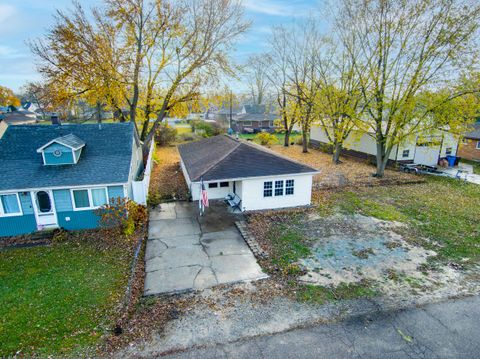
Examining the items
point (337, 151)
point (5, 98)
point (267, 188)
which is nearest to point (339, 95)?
point (337, 151)

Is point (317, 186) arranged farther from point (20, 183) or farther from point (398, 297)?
point (20, 183)

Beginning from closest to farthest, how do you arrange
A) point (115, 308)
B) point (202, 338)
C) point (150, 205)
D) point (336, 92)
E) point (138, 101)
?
1. point (202, 338)
2. point (115, 308)
3. point (150, 205)
4. point (138, 101)
5. point (336, 92)

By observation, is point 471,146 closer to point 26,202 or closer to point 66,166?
point 66,166

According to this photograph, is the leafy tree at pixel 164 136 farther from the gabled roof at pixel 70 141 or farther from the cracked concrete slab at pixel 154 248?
the cracked concrete slab at pixel 154 248

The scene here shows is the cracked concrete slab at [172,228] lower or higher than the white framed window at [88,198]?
lower

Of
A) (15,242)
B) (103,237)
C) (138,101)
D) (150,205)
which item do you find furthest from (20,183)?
(138,101)

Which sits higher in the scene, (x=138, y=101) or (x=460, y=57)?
(x=460, y=57)

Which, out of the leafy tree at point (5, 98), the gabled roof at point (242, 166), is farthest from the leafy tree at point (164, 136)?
the leafy tree at point (5, 98)
